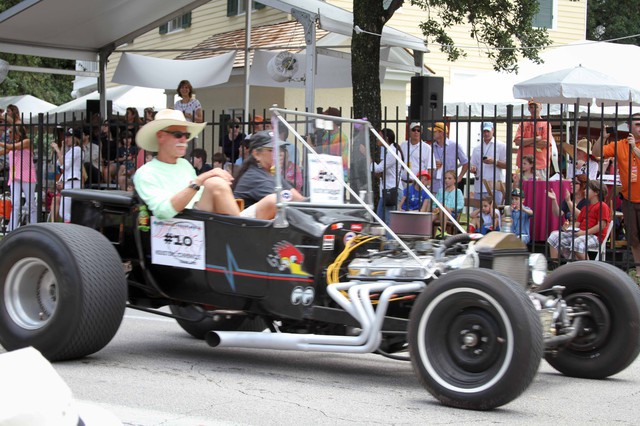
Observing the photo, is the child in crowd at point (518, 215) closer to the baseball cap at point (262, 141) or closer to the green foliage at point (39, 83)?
the baseball cap at point (262, 141)

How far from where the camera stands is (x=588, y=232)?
12344 mm

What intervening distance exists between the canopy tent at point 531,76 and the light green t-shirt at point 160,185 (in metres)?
13.6

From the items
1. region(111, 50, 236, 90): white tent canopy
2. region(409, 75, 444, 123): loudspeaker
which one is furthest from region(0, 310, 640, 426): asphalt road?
region(111, 50, 236, 90): white tent canopy

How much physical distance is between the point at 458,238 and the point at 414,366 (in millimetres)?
1247

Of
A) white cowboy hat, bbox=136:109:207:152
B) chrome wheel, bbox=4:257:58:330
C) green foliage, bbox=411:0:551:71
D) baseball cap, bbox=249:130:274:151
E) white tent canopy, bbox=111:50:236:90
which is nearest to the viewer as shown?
chrome wheel, bbox=4:257:58:330

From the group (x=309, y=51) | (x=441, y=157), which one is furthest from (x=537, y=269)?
(x=309, y=51)

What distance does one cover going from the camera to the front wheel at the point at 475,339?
5652 millimetres

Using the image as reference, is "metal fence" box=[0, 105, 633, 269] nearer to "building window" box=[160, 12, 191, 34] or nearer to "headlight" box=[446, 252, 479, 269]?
"headlight" box=[446, 252, 479, 269]

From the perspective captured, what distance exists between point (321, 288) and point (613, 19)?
132 ft

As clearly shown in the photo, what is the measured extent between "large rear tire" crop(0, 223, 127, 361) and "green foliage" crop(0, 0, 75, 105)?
26.1 m

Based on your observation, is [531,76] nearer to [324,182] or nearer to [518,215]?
[518,215]

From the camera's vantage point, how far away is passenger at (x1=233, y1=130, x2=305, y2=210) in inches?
298

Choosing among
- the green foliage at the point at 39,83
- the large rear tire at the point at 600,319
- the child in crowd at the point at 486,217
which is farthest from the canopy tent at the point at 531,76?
the green foliage at the point at 39,83

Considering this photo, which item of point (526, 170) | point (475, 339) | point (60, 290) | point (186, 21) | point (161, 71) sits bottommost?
point (475, 339)
